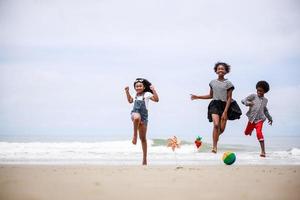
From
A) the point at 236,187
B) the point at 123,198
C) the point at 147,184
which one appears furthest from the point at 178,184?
the point at 123,198

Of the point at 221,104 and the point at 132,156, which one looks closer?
the point at 221,104

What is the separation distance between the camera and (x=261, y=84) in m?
8.62

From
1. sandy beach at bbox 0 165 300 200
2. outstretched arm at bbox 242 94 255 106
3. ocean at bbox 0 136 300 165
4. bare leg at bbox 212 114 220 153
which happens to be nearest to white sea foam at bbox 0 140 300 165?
ocean at bbox 0 136 300 165

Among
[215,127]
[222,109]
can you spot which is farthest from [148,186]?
[222,109]

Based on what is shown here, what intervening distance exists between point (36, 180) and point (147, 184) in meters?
1.13

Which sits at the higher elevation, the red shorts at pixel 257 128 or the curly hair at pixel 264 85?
the curly hair at pixel 264 85

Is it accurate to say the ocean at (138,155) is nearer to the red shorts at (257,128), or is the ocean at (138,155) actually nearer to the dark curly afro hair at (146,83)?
the red shorts at (257,128)

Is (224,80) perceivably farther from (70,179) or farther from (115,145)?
(115,145)

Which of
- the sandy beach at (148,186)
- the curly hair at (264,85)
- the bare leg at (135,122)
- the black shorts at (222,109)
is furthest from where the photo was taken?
the curly hair at (264,85)

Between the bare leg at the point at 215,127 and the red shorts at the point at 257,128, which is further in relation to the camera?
the red shorts at the point at 257,128

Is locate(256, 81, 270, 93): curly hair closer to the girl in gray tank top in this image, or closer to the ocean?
the girl in gray tank top

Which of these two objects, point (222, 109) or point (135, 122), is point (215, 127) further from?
point (135, 122)

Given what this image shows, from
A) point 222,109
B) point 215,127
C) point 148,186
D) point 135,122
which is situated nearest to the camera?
point 148,186

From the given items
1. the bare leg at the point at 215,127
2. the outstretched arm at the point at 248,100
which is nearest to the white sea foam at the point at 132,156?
the bare leg at the point at 215,127
